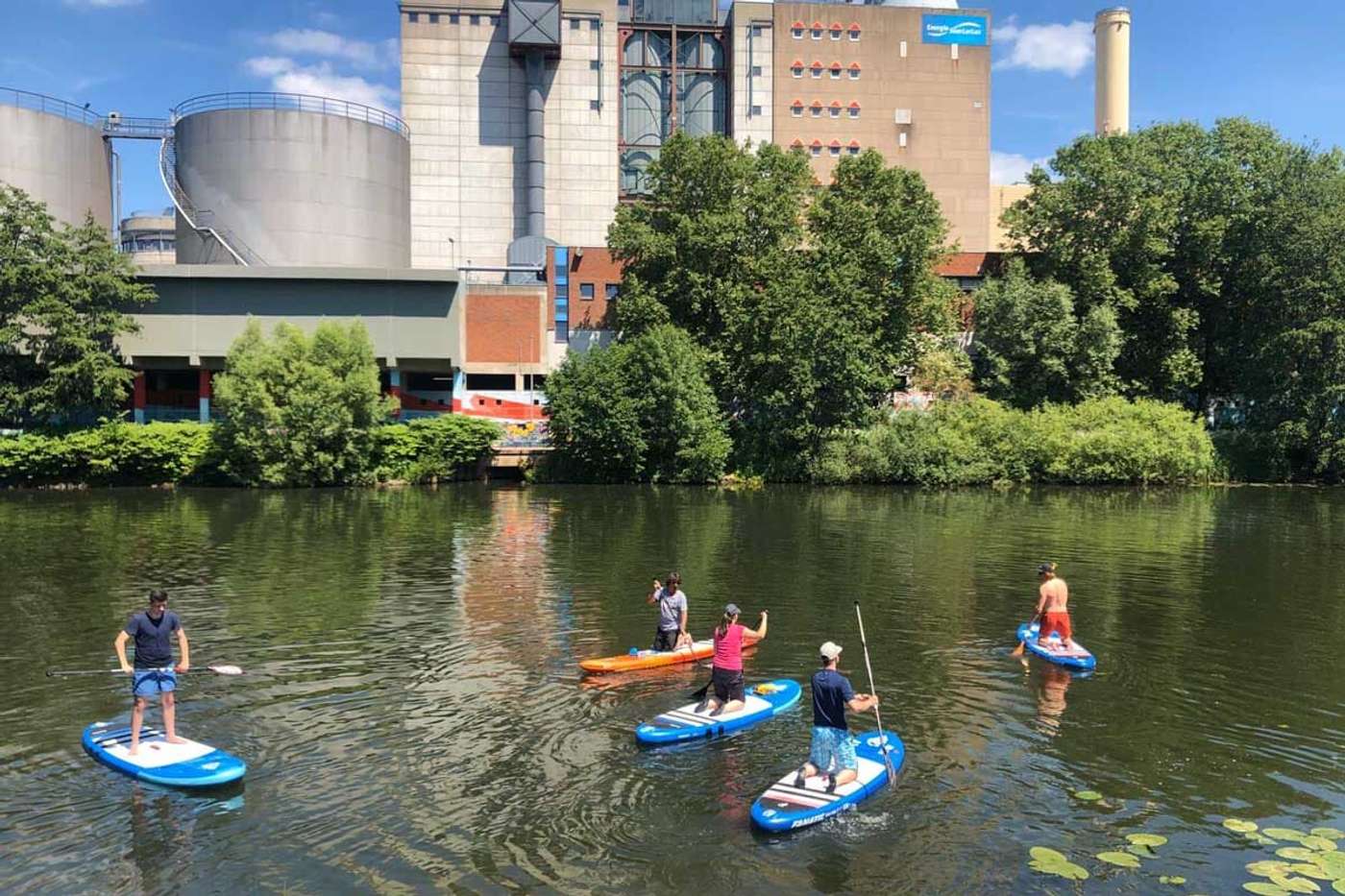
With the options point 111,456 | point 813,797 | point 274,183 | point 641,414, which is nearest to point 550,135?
point 274,183

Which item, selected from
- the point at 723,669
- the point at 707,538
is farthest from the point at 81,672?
the point at 707,538

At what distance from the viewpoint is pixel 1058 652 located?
59.5 ft

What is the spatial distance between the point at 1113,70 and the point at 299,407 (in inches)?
3308

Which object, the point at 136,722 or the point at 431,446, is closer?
the point at 136,722

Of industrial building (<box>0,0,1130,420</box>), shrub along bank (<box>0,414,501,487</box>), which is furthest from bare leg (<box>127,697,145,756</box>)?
industrial building (<box>0,0,1130,420</box>)

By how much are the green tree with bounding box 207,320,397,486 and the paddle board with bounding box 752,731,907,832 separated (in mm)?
44324

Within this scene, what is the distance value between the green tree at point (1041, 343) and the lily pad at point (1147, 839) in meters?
52.0

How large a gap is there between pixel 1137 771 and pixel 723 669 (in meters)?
5.69

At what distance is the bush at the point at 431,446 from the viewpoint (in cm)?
5525

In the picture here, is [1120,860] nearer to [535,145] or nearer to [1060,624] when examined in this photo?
[1060,624]

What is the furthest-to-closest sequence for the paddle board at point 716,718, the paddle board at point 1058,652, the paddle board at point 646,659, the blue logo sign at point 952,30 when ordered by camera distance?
the blue logo sign at point 952,30 → the paddle board at point 1058,652 → the paddle board at point 646,659 → the paddle board at point 716,718

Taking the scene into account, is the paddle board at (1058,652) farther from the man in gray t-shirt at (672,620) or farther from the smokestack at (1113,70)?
the smokestack at (1113,70)

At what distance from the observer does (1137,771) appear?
13234 mm

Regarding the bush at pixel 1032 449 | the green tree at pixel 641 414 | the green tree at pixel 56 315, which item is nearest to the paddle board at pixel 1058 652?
the green tree at pixel 641 414
